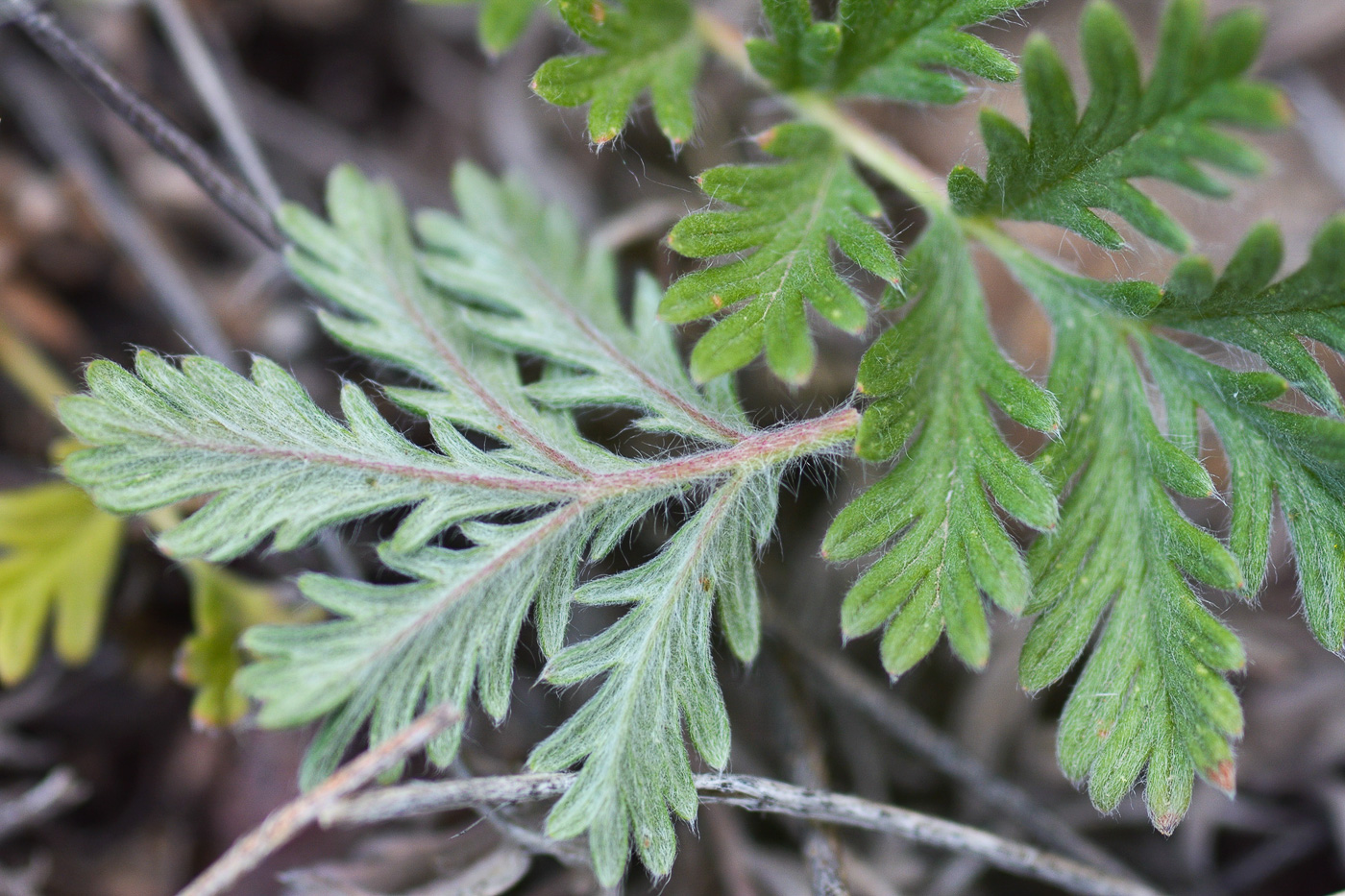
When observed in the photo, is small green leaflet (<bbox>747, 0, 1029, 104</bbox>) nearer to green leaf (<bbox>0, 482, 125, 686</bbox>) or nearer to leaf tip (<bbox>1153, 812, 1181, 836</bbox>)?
leaf tip (<bbox>1153, 812, 1181, 836</bbox>)

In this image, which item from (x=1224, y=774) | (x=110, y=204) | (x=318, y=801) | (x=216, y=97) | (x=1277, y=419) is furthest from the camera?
(x=110, y=204)

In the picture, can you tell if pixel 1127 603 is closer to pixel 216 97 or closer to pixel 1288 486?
pixel 1288 486

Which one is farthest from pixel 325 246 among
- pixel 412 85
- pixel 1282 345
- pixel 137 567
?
pixel 1282 345

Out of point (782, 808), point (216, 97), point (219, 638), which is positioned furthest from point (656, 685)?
point (216, 97)

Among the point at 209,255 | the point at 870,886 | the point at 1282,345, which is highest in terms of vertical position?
the point at 209,255

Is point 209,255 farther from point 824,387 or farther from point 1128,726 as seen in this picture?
point 1128,726

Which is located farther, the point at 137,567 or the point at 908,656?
the point at 137,567

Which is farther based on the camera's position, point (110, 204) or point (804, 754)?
point (110, 204)
